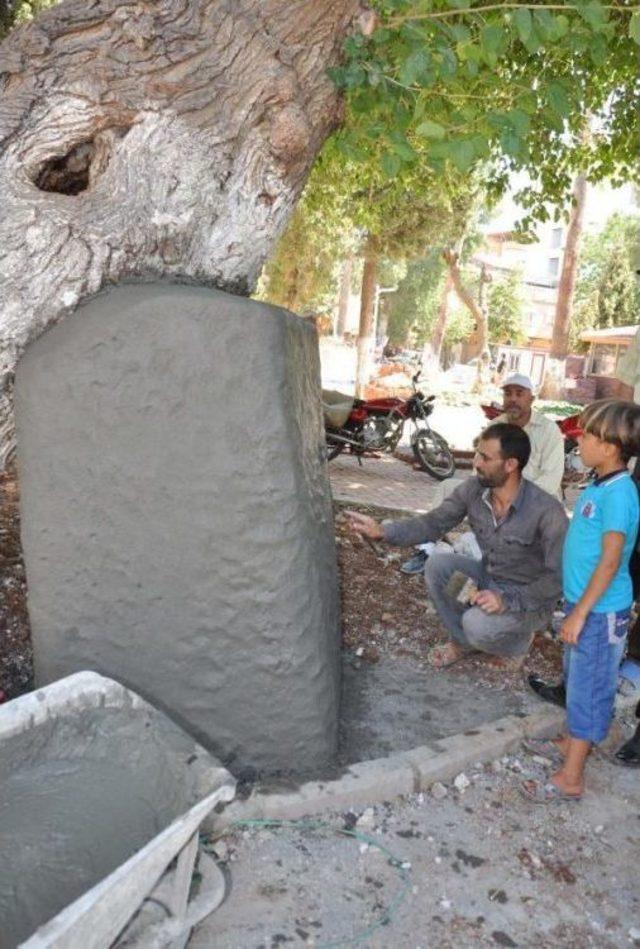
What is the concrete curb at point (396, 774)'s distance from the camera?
2.96 meters

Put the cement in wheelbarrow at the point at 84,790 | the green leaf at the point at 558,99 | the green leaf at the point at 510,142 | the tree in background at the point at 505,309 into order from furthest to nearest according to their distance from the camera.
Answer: the tree in background at the point at 505,309 → the green leaf at the point at 558,99 → the green leaf at the point at 510,142 → the cement in wheelbarrow at the point at 84,790

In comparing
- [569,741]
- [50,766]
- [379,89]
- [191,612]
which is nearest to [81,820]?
[50,766]

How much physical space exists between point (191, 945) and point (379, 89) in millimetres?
3398

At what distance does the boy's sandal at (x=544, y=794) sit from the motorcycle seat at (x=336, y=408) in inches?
287

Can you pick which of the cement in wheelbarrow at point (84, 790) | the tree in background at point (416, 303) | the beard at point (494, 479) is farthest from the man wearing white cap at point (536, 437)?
the tree in background at point (416, 303)

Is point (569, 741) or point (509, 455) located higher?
point (509, 455)

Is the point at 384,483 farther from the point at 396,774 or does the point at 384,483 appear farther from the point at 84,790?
the point at 84,790

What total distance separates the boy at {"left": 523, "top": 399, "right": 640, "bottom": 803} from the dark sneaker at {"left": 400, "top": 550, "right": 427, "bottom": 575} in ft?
8.00

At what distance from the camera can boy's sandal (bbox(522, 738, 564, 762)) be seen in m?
3.63

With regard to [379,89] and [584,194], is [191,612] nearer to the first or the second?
[379,89]

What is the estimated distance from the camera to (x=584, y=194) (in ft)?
67.2

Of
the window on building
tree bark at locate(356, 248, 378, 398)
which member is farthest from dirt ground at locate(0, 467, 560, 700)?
the window on building

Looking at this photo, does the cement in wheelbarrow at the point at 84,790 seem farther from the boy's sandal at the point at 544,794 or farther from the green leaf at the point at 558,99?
the green leaf at the point at 558,99

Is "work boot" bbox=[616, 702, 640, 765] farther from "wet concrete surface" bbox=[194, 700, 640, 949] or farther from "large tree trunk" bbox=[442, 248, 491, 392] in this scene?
"large tree trunk" bbox=[442, 248, 491, 392]
